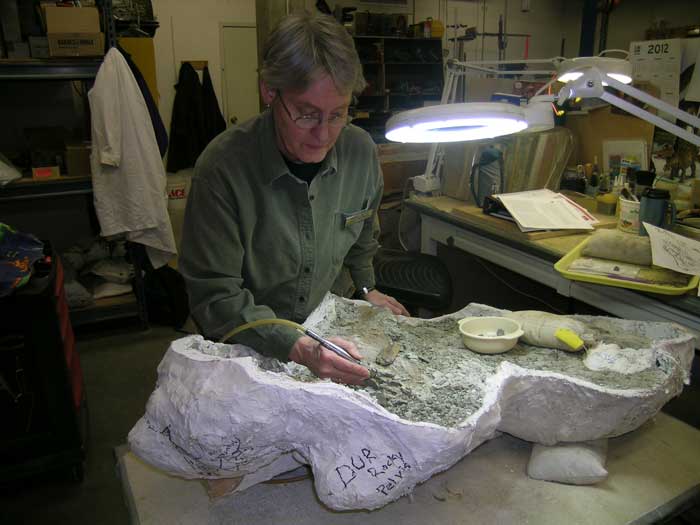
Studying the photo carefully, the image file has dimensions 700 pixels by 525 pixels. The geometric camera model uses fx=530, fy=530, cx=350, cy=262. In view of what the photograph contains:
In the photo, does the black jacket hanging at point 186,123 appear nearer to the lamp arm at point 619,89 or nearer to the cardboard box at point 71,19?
the cardboard box at point 71,19

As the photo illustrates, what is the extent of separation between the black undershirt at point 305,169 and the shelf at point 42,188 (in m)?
1.94

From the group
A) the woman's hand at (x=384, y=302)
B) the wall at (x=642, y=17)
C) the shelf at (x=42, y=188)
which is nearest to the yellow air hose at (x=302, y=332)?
the woman's hand at (x=384, y=302)

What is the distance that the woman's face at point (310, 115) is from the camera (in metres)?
1.10

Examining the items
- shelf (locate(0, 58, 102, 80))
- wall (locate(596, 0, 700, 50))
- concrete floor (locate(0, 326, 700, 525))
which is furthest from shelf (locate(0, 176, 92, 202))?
wall (locate(596, 0, 700, 50))

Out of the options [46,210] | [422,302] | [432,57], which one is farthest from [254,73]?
[422,302]

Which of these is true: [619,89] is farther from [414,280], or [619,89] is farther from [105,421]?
[105,421]

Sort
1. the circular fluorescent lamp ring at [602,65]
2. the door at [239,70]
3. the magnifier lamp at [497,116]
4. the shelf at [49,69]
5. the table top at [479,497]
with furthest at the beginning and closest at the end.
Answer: the door at [239,70]
the shelf at [49,69]
the circular fluorescent lamp ring at [602,65]
the magnifier lamp at [497,116]
the table top at [479,497]

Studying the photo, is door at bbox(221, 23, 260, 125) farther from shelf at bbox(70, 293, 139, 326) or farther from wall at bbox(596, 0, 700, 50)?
wall at bbox(596, 0, 700, 50)

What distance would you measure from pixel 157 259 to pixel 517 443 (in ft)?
7.79

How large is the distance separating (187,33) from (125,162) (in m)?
2.38

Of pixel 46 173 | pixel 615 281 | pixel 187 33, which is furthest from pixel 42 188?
pixel 615 281

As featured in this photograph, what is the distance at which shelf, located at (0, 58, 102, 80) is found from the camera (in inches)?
97.8

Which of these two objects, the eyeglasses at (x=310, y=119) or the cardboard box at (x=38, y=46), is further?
the cardboard box at (x=38, y=46)

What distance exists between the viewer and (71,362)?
214cm
